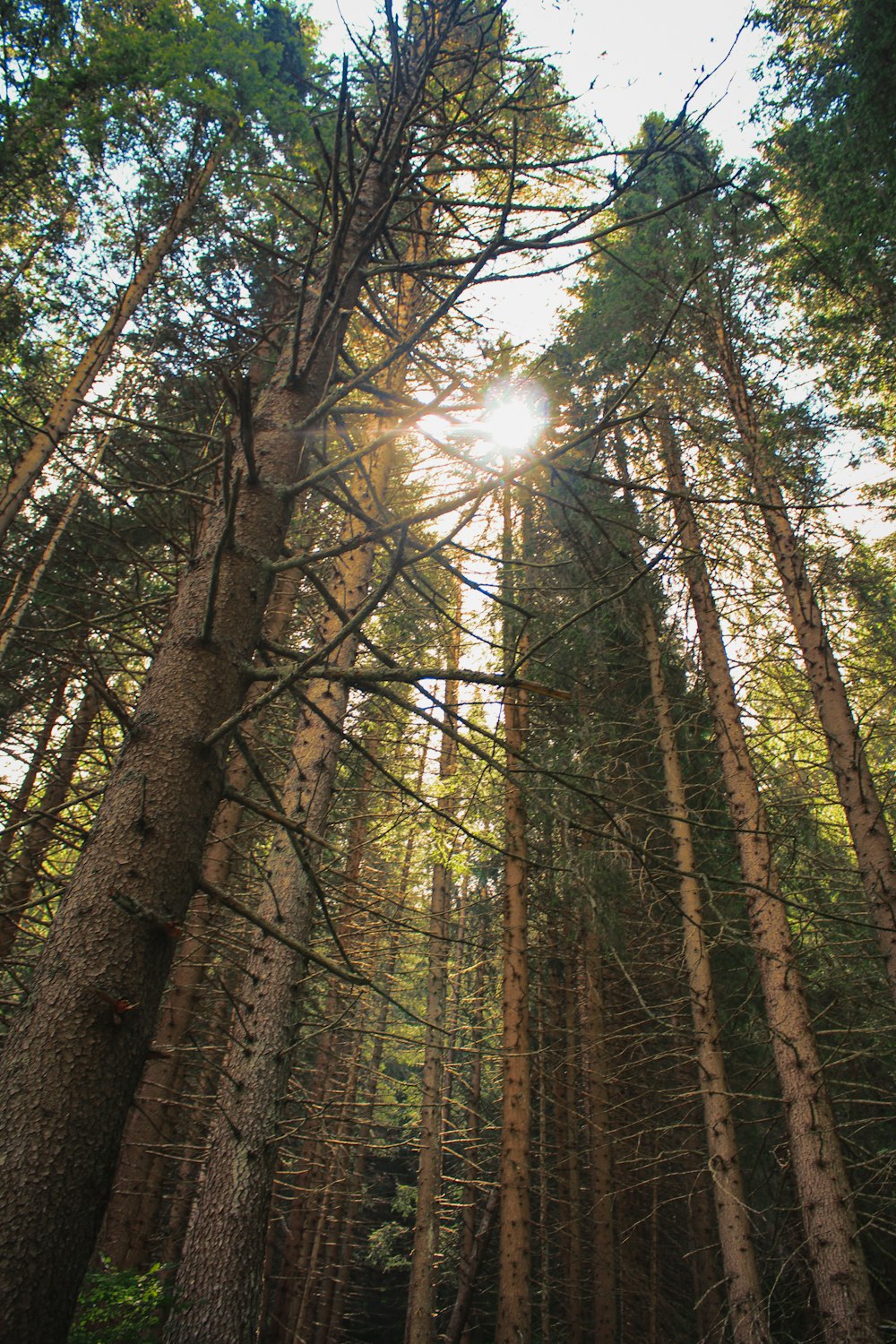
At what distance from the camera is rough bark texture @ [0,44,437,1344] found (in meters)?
1.14

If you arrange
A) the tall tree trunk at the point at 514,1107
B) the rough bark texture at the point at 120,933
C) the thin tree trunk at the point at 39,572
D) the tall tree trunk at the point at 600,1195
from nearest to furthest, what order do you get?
1. the rough bark texture at the point at 120,933
2. the thin tree trunk at the point at 39,572
3. the tall tree trunk at the point at 514,1107
4. the tall tree trunk at the point at 600,1195

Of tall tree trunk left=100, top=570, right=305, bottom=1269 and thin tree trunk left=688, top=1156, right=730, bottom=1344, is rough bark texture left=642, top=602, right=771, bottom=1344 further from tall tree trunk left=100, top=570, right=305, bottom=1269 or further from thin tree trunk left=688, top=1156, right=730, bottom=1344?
tall tree trunk left=100, top=570, right=305, bottom=1269

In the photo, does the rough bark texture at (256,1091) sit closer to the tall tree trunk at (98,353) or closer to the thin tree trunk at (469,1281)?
the tall tree trunk at (98,353)

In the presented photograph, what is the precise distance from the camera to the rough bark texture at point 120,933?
1.14m

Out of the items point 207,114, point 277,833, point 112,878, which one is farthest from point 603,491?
point 112,878

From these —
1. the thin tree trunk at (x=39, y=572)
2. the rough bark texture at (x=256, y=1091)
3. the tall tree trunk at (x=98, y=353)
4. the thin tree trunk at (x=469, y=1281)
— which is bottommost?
the thin tree trunk at (x=469, y=1281)

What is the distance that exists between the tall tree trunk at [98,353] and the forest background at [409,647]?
5 cm

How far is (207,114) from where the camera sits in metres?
7.60

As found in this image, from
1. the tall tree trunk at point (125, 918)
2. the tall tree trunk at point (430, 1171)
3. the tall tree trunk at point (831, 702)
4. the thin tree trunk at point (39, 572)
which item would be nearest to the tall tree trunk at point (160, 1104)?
the thin tree trunk at point (39, 572)

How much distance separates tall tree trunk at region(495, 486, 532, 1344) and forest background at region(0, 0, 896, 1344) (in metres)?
0.06

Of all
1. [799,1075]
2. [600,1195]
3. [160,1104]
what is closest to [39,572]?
[160,1104]

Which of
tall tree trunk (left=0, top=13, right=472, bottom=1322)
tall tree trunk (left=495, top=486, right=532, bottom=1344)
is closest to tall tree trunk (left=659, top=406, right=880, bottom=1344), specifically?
tall tree trunk (left=495, top=486, right=532, bottom=1344)

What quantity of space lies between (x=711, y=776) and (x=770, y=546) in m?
4.01

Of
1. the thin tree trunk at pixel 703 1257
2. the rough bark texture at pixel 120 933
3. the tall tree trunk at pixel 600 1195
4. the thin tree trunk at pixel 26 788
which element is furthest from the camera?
the thin tree trunk at pixel 703 1257
